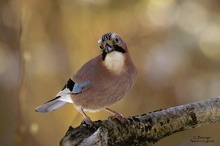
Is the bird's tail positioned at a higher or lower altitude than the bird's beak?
lower

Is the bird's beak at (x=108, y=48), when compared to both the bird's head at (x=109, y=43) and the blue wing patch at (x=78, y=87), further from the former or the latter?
the blue wing patch at (x=78, y=87)

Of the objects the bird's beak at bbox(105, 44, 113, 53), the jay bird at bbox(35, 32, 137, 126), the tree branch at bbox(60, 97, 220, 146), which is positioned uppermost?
the bird's beak at bbox(105, 44, 113, 53)

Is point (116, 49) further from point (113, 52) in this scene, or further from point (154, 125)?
point (154, 125)

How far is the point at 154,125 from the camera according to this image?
956 mm

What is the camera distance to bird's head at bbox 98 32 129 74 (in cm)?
88

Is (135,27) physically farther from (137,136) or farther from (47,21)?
(137,136)

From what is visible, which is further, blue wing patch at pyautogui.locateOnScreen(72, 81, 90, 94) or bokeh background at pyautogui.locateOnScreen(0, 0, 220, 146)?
bokeh background at pyautogui.locateOnScreen(0, 0, 220, 146)

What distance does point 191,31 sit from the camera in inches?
74.1

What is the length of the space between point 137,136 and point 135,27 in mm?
926

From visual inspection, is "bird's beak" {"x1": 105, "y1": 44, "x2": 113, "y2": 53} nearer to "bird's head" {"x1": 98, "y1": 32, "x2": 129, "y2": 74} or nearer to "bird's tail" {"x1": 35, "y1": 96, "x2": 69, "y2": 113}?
"bird's head" {"x1": 98, "y1": 32, "x2": 129, "y2": 74}

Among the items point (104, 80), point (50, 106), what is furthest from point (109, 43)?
point (50, 106)

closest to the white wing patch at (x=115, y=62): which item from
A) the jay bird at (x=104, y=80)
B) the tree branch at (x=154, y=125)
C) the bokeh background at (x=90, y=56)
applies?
the jay bird at (x=104, y=80)

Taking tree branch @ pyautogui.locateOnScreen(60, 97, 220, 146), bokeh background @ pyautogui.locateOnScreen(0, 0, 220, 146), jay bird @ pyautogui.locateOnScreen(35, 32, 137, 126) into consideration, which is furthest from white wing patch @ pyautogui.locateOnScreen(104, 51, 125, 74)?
bokeh background @ pyautogui.locateOnScreen(0, 0, 220, 146)

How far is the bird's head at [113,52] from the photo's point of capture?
2.88 feet
